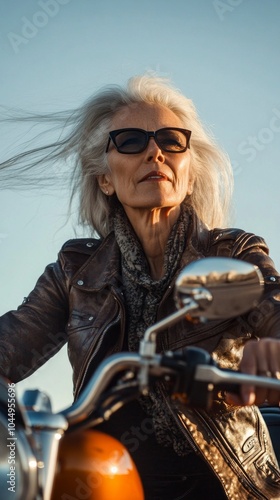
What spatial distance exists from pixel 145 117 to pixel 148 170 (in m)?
0.32

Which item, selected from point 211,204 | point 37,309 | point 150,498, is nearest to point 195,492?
point 150,498

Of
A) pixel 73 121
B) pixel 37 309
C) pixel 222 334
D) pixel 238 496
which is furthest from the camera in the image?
pixel 73 121

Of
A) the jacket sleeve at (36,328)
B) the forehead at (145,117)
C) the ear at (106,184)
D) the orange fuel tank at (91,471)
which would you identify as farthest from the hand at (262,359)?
the ear at (106,184)

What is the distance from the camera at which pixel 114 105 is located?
3.65m

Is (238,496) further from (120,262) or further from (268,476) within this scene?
(120,262)

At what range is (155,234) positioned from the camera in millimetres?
3240

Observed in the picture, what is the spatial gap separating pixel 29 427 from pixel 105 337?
1624 millimetres

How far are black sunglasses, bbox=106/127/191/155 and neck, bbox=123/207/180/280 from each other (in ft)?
0.84

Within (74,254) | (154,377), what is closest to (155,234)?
(74,254)

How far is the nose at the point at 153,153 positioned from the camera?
10.7 ft

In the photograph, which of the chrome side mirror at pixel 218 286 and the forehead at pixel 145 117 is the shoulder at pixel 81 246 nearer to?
the forehead at pixel 145 117

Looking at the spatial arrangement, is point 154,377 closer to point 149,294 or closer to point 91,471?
point 91,471

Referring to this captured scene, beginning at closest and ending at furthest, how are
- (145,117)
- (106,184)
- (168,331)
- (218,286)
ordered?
(218,286) → (168,331) → (145,117) → (106,184)

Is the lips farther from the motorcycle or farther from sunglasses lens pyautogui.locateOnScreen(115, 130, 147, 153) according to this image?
the motorcycle
